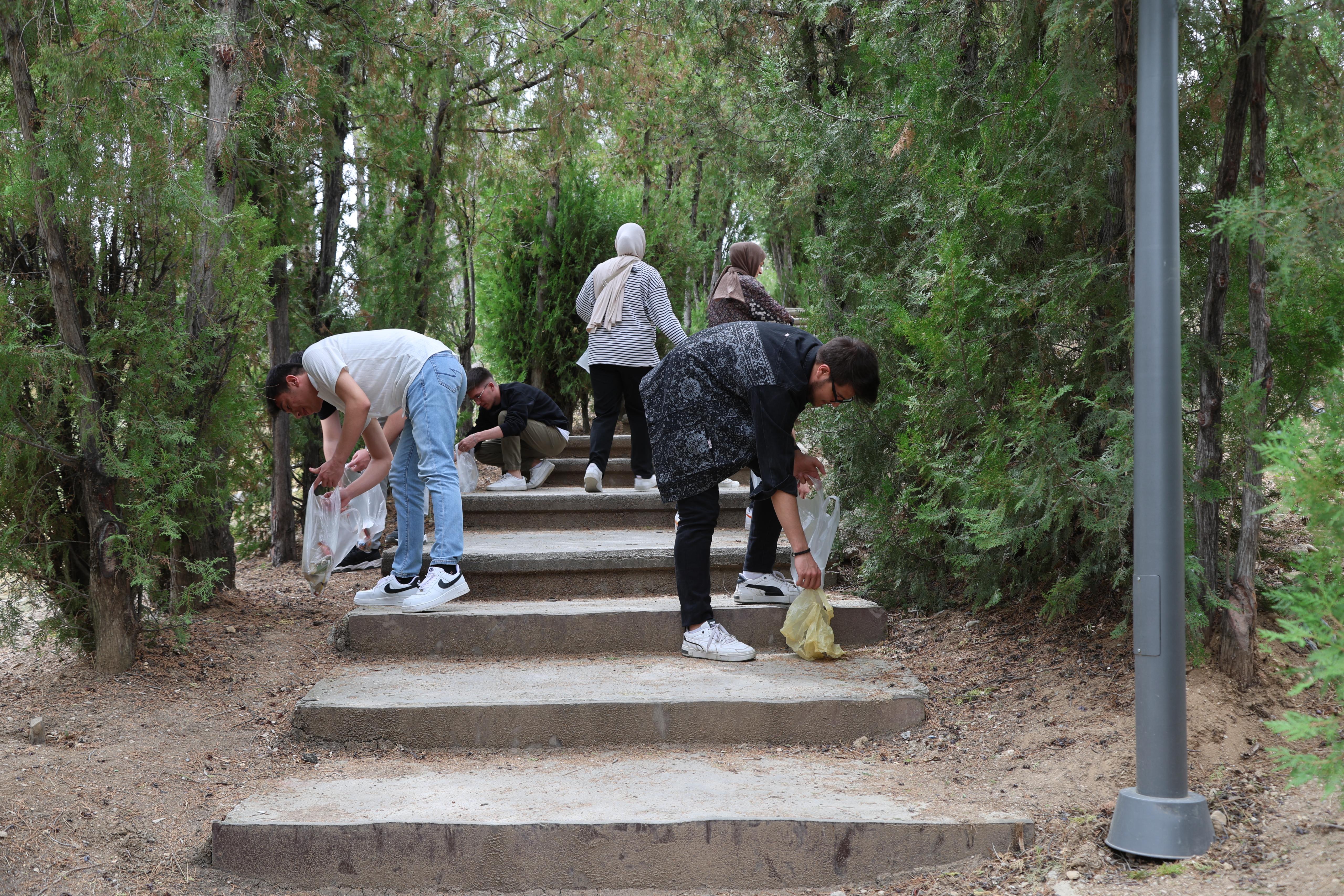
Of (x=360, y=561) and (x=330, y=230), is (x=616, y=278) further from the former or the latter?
(x=360, y=561)

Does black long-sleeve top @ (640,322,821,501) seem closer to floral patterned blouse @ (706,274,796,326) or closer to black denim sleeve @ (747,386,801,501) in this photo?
black denim sleeve @ (747,386,801,501)

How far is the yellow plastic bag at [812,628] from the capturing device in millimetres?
3721

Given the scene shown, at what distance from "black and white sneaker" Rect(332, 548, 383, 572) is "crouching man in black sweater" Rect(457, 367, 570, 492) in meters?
0.80

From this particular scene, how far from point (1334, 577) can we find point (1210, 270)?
1.17 metres

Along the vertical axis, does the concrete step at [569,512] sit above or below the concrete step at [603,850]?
above

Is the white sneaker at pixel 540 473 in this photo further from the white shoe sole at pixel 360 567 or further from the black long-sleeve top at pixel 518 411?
the white shoe sole at pixel 360 567

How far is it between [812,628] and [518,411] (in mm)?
2875

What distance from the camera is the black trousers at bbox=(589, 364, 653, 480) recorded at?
5793mm

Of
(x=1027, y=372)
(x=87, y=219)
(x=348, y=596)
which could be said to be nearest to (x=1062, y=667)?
(x=1027, y=372)

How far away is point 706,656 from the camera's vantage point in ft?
12.3

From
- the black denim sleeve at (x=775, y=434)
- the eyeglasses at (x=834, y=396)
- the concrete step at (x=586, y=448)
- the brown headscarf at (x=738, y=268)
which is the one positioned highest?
the brown headscarf at (x=738, y=268)

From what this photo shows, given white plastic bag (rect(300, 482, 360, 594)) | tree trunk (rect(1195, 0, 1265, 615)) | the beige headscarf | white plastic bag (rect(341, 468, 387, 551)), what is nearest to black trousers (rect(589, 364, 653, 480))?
the beige headscarf

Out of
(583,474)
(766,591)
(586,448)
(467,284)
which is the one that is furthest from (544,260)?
(766,591)

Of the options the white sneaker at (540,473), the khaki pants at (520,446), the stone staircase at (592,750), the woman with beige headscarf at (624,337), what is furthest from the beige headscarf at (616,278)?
the stone staircase at (592,750)
